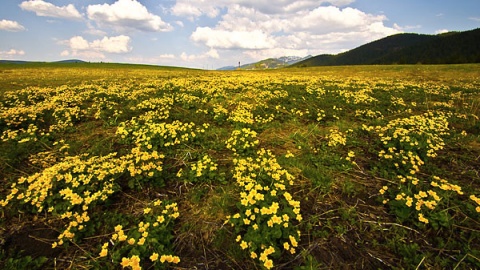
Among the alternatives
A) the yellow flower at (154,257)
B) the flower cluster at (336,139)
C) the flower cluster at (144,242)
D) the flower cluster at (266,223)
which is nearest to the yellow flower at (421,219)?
the flower cluster at (266,223)

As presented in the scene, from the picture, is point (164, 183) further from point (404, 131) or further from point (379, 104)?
point (379, 104)

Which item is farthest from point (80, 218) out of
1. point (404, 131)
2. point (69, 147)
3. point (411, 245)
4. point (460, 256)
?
point (404, 131)

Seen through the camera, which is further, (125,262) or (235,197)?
(235,197)

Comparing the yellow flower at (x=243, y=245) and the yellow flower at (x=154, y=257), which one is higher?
the yellow flower at (x=243, y=245)

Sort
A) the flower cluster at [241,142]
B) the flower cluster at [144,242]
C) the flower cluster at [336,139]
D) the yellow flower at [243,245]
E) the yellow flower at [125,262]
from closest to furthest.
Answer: the yellow flower at [125,262], the flower cluster at [144,242], the yellow flower at [243,245], the flower cluster at [241,142], the flower cluster at [336,139]

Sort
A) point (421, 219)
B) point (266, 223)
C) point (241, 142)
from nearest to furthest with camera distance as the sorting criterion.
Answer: point (266, 223) < point (421, 219) < point (241, 142)

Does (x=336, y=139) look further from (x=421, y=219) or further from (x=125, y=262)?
(x=125, y=262)

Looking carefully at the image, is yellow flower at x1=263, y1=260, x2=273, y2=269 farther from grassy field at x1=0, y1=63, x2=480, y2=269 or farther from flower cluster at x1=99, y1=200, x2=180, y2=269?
flower cluster at x1=99, y1=200, x2=180, y2=269

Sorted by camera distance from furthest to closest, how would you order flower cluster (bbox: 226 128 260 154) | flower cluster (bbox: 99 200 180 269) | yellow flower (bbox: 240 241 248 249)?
1. flower cluster (bbox: 226 128 260 154)
2. yellow flower (bbox: 240 241 248 249)
3. flower cluster (bbox: 99 200 180 269)

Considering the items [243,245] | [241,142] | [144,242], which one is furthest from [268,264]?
[241,142]

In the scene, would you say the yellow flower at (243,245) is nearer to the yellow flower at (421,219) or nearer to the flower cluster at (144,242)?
the flower cluster at (144,242)

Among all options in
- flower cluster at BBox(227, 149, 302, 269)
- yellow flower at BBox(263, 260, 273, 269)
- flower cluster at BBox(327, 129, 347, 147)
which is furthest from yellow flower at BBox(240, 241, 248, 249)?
flower cluster at BBox(327, 129, 347, 147)

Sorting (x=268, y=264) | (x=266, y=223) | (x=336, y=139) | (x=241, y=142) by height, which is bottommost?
(x=268, y=264)

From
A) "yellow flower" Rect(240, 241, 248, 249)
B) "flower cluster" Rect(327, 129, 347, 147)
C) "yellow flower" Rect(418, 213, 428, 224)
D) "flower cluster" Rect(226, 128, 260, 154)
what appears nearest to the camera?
"yellow flower" Rect(240, 241, 248, 249)
